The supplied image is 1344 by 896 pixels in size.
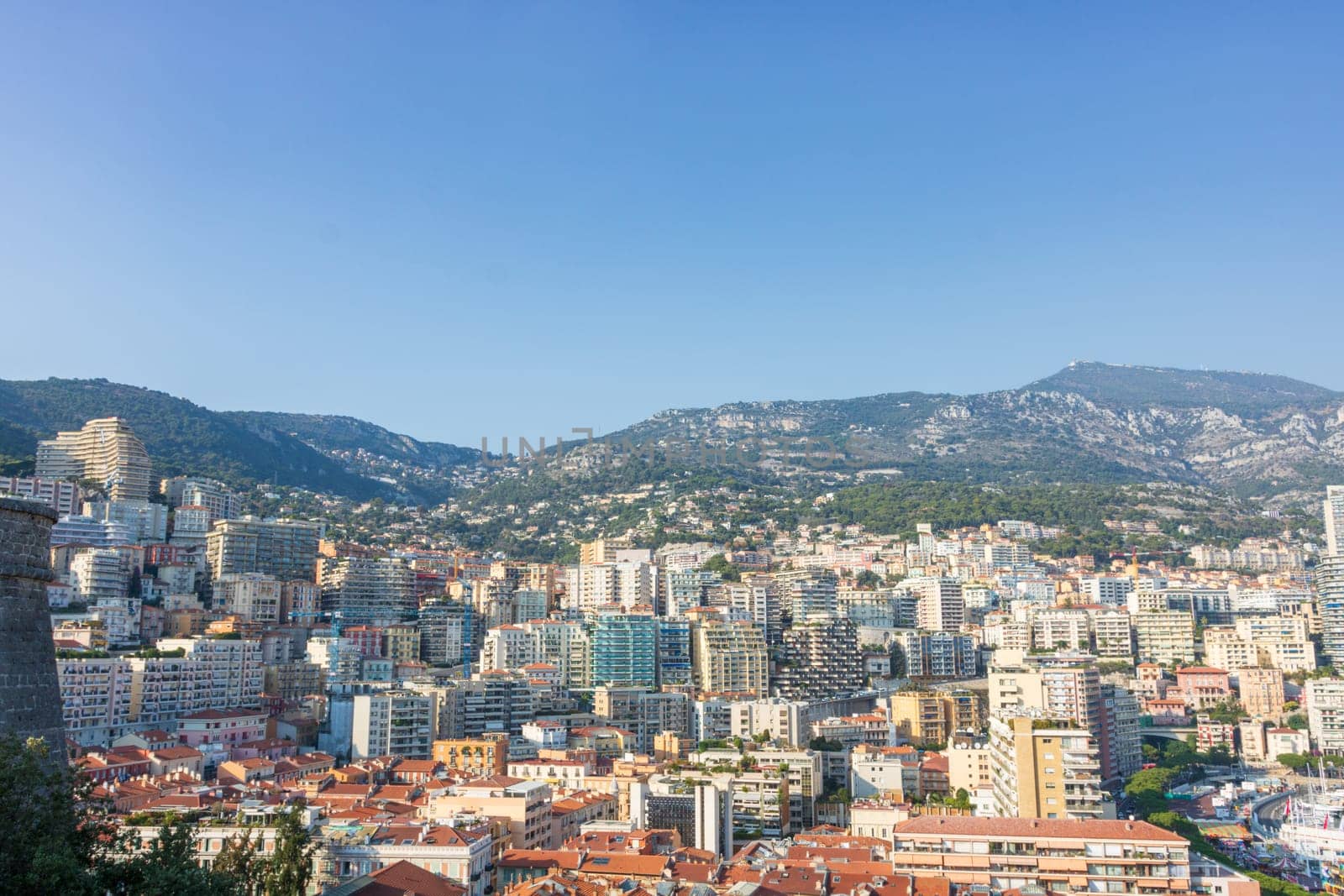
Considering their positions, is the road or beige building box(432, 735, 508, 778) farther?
the road

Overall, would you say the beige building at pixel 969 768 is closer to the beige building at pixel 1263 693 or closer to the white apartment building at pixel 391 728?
the white apartment building at pixel 391 728

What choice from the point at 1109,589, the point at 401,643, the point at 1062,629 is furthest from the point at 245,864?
the point at 1109,589

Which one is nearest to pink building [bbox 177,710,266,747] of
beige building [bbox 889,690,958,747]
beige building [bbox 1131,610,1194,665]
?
beige building [bbox 889,690,958,747]

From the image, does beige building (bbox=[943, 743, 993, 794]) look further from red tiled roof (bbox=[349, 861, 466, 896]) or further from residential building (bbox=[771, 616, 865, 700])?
red tiled roof (bbox=[349, 861, 466, 896])

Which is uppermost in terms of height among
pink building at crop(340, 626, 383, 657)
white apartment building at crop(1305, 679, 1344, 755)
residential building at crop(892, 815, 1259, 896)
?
pink building at crop(340, 626, 383, 657)

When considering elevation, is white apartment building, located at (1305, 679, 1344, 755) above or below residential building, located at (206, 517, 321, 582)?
below

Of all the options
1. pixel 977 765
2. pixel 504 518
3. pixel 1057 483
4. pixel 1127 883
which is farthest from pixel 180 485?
pixel 1057 483
